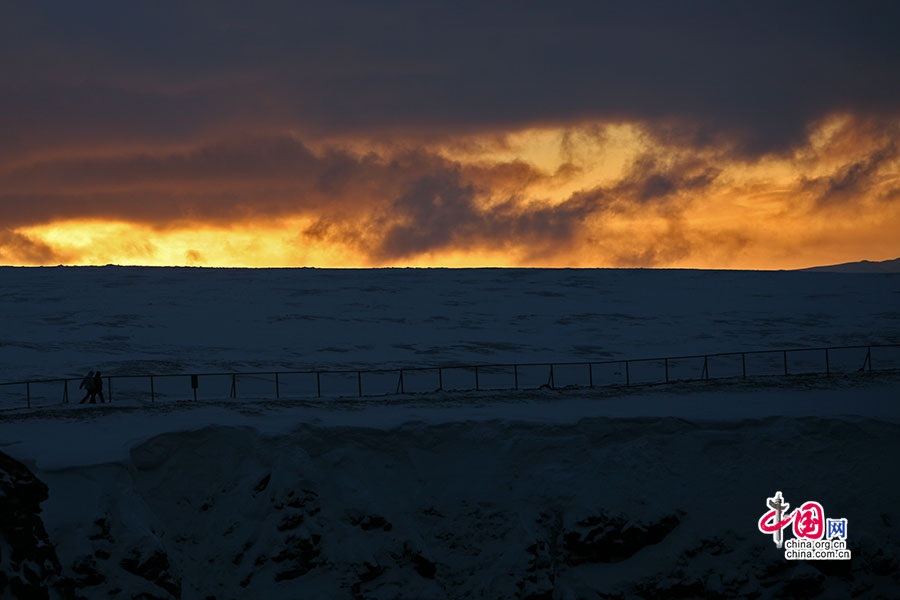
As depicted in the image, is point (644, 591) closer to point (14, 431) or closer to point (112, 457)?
point (112, 457)

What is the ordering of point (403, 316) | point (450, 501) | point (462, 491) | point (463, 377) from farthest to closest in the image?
1. point (403, 316)
2. point (463, 377)
3. point (462, 491)
4. point (450, 501)

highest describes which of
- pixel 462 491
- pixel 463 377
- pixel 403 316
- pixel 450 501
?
pixel 403 316

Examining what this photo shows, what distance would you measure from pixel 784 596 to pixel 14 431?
2312 cm

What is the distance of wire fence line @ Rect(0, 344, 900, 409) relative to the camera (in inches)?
1567

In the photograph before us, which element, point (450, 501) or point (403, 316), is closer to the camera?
point (450, 501)

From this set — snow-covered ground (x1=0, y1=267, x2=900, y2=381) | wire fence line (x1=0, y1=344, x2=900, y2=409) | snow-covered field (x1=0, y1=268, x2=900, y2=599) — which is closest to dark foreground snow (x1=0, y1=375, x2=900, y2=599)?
snow-covered field (x1=0, y1=268, x2=900, y2=599)

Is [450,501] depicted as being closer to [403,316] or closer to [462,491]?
[462,491]

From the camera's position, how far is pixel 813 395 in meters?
36.4

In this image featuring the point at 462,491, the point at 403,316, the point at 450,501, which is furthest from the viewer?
the point at 403,316

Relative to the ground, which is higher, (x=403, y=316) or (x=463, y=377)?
(x=403, y=316)

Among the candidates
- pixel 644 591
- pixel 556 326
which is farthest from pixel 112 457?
pixel 556 326

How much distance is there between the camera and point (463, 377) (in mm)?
45875

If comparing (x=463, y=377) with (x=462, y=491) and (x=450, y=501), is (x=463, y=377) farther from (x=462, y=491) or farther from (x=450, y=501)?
(x=450, y=501)

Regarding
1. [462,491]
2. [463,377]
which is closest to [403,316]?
[463,377]
